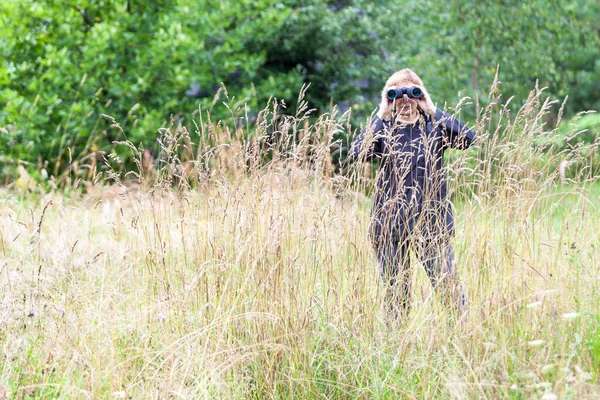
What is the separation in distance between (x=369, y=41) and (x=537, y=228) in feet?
23.9

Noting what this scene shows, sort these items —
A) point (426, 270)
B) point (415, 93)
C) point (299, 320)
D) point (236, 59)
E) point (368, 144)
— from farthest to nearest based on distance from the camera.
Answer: point (236, 59)
point (415, 93)
point (426, 270)
point (368, 144)
point (299, 320)

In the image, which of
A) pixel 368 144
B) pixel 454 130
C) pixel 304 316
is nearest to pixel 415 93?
pixel 454 130

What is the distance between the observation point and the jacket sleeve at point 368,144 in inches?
149

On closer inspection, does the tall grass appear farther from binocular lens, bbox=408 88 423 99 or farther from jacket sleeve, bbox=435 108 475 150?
binocular lens, bbox=408 88 423 99

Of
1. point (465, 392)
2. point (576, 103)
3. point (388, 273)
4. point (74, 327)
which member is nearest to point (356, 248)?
point (388, 273)

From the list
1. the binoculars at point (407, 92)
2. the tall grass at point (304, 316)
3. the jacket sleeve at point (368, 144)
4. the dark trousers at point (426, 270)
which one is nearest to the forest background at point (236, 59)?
the jacket sleeve at point (368, 144)

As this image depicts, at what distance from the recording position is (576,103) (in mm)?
12445

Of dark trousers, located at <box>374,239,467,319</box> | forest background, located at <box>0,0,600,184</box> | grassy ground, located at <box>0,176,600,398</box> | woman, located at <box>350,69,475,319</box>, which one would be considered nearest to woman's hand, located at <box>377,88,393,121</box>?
woman, located at <box>350,69,475,319</box>

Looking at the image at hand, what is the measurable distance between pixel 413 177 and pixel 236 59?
6.30 metres

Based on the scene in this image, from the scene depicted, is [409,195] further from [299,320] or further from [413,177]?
[299,320]

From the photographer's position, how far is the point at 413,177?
13.8 feet

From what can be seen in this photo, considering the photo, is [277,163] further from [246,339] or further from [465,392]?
[465,392]

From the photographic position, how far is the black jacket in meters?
3.80

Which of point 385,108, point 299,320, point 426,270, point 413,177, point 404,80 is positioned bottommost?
point 299,320
